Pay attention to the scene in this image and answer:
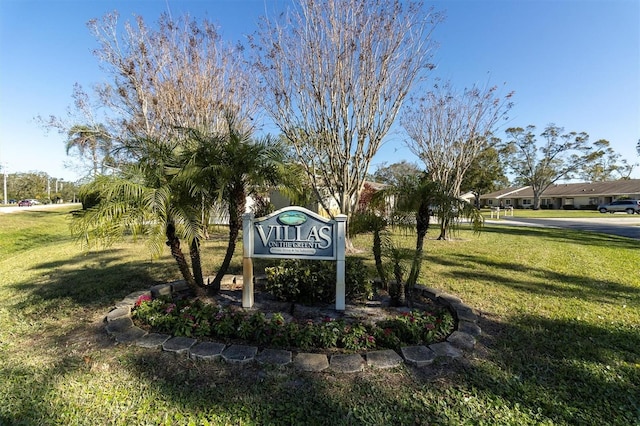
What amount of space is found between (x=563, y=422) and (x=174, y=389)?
8.82 ft

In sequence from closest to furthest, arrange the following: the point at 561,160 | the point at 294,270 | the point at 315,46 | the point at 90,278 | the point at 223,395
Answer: the point at 223,395
the point at 294,270
the point at 90,278
the point at 315,46
the point at 561,160

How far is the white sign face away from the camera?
12.0ft

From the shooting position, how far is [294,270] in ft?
13.4

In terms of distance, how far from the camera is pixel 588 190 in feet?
142

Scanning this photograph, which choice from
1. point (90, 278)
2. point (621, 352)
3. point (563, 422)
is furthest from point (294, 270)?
point (90, 278)

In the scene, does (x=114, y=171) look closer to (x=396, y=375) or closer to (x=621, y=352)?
(x=396, y=375)

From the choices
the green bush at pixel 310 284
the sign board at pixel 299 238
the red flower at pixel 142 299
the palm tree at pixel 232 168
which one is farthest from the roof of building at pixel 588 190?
the red flower at pixel 142 299

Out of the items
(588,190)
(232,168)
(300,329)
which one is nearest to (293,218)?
(232,168)

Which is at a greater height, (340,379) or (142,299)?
(142,299)

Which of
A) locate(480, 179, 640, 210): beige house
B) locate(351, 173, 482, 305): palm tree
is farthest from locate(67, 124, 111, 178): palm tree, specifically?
locate(480, 179, 640, 210): beige house

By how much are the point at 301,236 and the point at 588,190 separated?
5635cm

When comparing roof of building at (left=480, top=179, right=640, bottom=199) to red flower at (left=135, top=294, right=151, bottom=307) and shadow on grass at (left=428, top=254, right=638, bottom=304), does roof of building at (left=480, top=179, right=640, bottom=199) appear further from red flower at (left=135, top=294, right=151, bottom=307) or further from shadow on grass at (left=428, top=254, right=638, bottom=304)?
red flower at (left=135, top=294, right=151, bottom=307)

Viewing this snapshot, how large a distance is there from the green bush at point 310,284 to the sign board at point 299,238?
1.22ft

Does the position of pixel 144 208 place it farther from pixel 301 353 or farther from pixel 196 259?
pixel 301 353
